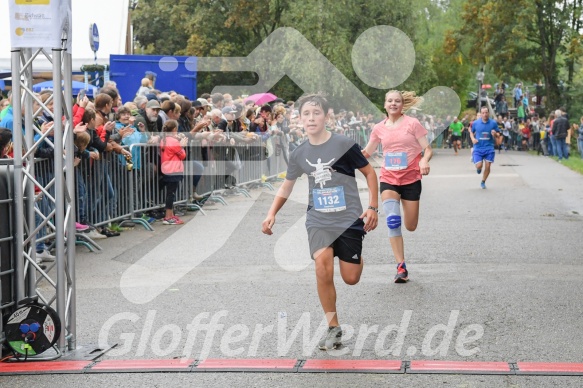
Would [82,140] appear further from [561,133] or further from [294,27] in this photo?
[561,133]

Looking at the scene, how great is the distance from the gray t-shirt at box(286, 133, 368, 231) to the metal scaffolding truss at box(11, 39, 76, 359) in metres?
1.64

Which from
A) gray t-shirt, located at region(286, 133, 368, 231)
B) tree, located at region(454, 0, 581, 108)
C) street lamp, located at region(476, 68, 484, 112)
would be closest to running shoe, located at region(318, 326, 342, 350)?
gray t-shirt, located at region(286, 133, 368, 231)

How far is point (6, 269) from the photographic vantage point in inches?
278

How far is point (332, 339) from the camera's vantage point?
Result: 709cm

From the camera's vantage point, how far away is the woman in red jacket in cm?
1545

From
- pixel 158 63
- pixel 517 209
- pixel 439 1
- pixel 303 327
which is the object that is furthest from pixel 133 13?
pixel 303 327

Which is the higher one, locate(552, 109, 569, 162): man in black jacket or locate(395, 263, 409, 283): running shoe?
locate(395, 263, 409, 283): running shoe

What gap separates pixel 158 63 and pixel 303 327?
1763 cm

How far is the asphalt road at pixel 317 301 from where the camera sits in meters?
6.84

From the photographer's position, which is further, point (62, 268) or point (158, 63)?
point (158, 63)

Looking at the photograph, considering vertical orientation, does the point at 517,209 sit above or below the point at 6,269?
below

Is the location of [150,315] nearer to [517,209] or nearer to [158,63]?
[517,209]

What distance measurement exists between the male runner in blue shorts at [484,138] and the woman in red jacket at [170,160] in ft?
30.0

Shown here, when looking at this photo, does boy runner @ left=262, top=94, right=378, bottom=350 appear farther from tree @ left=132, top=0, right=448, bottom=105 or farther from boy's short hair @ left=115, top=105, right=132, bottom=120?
tree @ left=132, top=0, right=448, bottom=105
